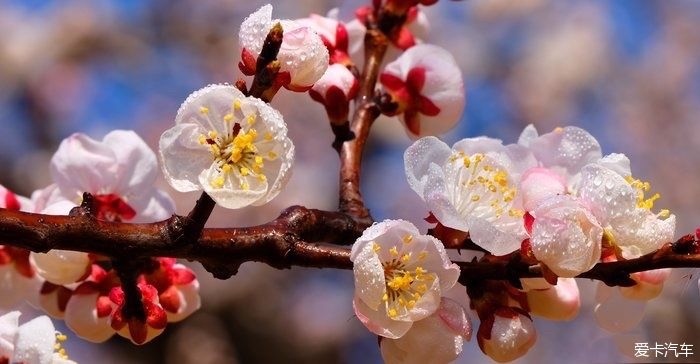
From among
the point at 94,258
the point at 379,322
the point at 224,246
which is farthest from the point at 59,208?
the point at 379,322

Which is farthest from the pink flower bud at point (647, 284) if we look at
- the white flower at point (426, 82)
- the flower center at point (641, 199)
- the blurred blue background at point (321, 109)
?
the blurred blue background at point (321, 109)

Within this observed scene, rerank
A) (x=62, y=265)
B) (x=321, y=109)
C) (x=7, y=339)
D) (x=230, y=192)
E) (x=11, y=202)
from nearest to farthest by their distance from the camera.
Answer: (x=230, y=192) → (x=7, y=339) → (x=62, y=265) → (x=11, y=202) → (x=321, y=109)

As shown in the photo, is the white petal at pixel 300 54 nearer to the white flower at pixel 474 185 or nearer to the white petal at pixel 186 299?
the white flower at pixel 474 185

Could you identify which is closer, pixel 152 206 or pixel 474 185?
pixel 474 185

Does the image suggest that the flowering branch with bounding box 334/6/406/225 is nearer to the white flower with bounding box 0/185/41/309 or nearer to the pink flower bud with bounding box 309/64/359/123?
the pink flower bud with bounding box 309/64/359/123

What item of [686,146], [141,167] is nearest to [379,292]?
[141,167]

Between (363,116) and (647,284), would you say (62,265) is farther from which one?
(647,284)

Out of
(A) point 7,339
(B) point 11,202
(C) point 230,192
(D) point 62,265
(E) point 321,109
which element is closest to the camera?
(C) point 230,192
